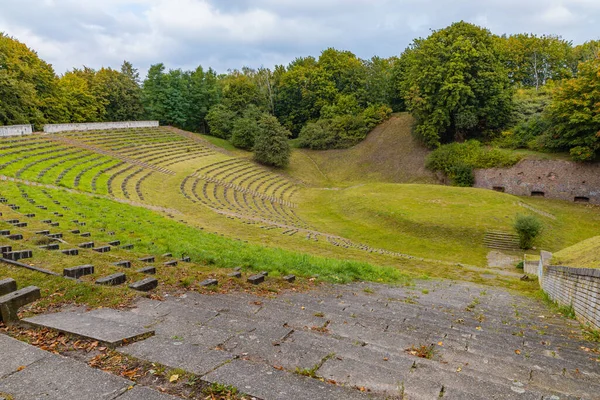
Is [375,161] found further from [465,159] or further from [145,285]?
[145,285]

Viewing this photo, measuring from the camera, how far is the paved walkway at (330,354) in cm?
292

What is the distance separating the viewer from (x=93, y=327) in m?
3.85

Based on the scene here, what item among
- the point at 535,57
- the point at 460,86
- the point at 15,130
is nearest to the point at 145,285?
the point at 15,130

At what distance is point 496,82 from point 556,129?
350 inches

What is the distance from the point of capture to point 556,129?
35625mm

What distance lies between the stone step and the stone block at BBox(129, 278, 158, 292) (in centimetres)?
149

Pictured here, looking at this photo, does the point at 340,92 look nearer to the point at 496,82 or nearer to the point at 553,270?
the point at 496,82

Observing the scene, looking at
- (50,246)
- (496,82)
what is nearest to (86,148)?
(50,246)

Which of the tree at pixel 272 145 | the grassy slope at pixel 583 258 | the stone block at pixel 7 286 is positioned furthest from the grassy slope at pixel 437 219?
the stone block at pixel 7 286

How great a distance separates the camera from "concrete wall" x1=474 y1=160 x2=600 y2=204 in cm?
3394

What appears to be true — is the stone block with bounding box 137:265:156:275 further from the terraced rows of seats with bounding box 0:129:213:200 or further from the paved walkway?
the terraced rows of seats with bounding box 0:129:213:200

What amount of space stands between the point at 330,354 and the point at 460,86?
42.5 metres

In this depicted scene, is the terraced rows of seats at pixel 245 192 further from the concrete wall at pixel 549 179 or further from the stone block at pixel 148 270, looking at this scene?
the concrete wall at pixel 549 179

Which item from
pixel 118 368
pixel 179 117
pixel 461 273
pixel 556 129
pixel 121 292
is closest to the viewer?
pixel 118 368
